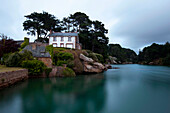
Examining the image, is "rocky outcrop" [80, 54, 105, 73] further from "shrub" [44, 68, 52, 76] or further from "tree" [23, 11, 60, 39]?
"tree" [23, 11, 60, 39]

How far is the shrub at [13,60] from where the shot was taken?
16.3 m

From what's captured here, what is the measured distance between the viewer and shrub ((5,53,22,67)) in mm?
16312

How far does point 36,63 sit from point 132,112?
52.6ft

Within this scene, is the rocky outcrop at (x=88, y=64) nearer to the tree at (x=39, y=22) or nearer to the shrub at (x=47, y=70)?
the shrub at (x=47, y=70)

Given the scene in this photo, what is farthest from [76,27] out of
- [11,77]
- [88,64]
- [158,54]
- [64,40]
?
[158,54]

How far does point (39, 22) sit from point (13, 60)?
29.5 meters

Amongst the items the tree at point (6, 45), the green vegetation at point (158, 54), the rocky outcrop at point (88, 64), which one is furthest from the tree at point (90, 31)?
the green vegetation at point (158, 54)

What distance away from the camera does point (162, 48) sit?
76.8 metres

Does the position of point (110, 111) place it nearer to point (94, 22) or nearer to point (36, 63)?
point (36, 63)

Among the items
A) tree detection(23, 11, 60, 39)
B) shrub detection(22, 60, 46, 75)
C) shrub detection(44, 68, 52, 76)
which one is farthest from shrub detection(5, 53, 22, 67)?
tree detection(23, 11, 60, 39)

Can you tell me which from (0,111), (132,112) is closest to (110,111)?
(132,112)

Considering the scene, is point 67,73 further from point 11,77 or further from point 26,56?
point 11,77

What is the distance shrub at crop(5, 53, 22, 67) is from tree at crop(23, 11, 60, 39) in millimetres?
25188

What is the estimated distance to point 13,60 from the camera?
1639cm
